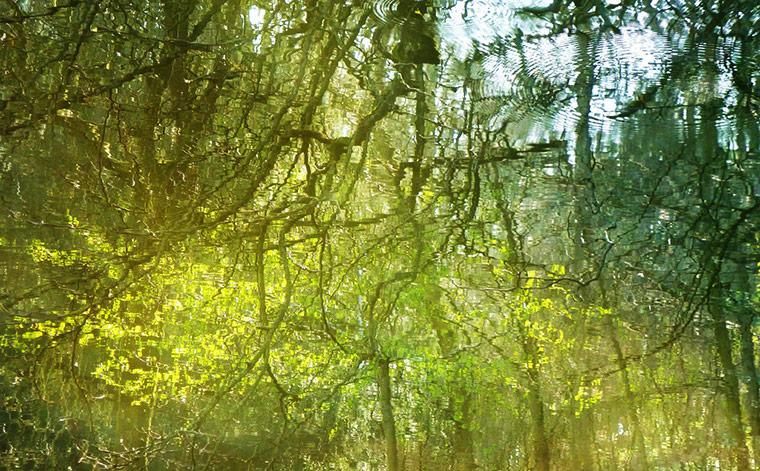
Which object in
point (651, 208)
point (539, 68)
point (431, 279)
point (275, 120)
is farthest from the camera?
point (539, 68)

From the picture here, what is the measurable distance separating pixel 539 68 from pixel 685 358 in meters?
1.20

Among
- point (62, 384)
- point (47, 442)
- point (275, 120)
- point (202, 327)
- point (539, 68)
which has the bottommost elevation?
point (47, 442)

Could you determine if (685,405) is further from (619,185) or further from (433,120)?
(433,120)

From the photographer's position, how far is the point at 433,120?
229 centimetres

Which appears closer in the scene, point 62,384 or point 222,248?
point 62,384

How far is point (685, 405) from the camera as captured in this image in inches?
65.1

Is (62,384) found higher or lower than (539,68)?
lower

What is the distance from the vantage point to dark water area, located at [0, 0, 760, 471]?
63.5 inches

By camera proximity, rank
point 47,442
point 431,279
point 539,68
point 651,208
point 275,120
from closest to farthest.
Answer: point 47,442
point 431,279
point 651,208
point 275,120
point 539,68

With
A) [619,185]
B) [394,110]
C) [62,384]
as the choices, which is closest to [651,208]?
[619,185]

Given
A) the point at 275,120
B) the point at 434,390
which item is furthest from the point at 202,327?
the point at 275,120

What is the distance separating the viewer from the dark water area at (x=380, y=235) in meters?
1.61

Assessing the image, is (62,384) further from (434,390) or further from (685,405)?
(685,405)

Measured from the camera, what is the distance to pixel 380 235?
196cm
